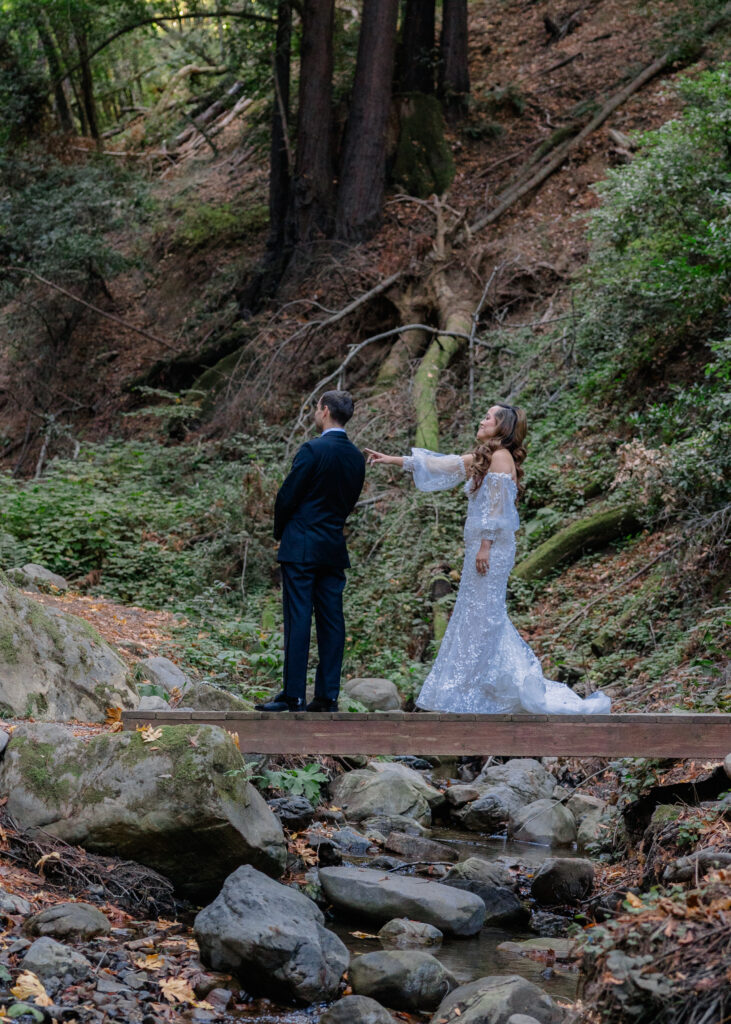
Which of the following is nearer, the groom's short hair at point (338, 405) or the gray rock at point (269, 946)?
the gray rock at point (269, 946)

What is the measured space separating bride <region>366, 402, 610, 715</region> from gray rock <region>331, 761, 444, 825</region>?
5.44 ft

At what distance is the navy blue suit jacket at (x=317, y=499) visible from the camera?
650cm

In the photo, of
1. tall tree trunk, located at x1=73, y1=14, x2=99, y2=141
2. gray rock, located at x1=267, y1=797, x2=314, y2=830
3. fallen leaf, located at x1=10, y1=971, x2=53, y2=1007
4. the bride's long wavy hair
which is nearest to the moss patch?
tall tree trunk, located at x1=73, y1=14, x2=99, y2=141

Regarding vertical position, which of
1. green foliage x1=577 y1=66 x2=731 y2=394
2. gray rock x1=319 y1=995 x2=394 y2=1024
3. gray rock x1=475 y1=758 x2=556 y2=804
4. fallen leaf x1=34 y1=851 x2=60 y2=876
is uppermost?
green foliage x1=577 y1=66 x2=731 y2=394

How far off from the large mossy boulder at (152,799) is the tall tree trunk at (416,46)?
1746 cm

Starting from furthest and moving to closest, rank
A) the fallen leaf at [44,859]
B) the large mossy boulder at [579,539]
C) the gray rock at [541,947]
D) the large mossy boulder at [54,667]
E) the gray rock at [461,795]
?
the large mossy boulder at [579,539] < the gray rock at [461,795] < the large mossy boulder at [54,667] < the gray rock at [541,947] < the fallen leaf at [44,859]

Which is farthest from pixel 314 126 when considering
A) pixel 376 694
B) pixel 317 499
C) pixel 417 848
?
pixel 417 848

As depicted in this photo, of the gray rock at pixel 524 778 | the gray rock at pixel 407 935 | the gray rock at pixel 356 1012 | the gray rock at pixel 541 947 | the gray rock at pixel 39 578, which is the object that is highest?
the gray rock at pixel 39 578

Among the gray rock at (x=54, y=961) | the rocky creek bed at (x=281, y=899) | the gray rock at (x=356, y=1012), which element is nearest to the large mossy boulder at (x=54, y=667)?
the rocky creek bed at (x=281, y=899)

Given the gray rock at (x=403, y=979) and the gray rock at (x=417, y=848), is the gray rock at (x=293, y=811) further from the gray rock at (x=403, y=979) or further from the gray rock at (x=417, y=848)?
the gray rock at (x=403, y=979)

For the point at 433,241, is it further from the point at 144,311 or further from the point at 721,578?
the point at 721,578

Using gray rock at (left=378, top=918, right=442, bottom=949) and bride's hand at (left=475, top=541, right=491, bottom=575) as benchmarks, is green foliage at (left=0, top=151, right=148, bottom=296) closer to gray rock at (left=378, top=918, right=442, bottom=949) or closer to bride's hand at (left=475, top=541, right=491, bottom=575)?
bride's hand at (left=475, top=541, right=491, bottom=575)

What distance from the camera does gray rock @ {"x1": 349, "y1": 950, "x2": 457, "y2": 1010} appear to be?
5039 millimetres

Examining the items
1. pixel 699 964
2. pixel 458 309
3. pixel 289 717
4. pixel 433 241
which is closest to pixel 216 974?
pixel 289 717
